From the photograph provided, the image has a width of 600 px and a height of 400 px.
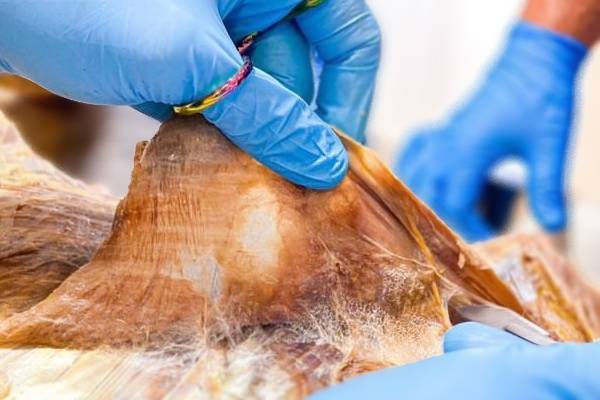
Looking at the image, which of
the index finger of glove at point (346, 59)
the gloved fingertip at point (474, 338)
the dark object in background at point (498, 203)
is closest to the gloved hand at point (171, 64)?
the index finger of glove at point (346, 59)

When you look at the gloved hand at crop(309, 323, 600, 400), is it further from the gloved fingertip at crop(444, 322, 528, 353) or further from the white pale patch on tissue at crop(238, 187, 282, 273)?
the white pale patch on tissue at crop(238, 187, 282, 273)

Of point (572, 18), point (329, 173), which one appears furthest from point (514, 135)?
point (329, 173)

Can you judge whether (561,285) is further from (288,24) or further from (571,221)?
(571,221)

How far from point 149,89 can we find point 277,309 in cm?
32

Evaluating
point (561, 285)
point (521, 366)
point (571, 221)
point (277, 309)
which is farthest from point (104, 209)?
point (571, 221)

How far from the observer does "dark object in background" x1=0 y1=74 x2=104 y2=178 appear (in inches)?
90.5

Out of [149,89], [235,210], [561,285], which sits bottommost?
[561,285]

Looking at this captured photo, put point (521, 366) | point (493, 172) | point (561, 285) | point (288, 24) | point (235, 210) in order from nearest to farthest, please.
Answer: point (521, 366) < point (235, 210) < point (288, 24) < point (561, 285) < point (493, 172)

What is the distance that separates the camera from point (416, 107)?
384cm

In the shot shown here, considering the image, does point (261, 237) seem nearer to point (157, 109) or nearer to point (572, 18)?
point (157, 109)

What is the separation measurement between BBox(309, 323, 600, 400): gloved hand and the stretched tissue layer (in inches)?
3.7

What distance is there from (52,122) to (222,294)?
1700 mm

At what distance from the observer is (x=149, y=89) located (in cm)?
89

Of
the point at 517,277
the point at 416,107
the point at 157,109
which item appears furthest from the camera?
the point at 416,107
